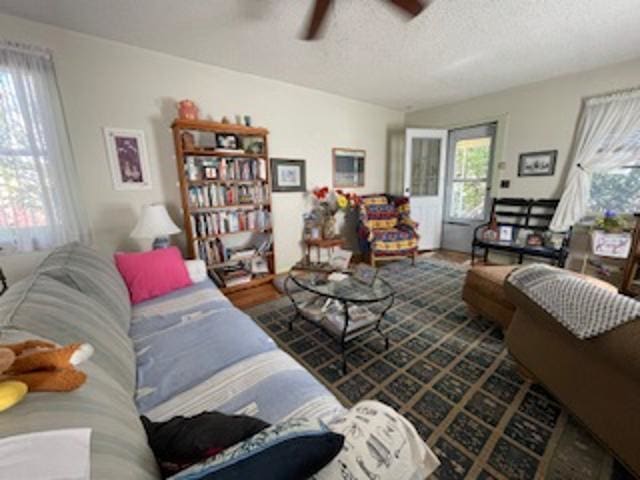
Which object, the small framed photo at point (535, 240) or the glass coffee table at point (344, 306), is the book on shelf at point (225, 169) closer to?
the glass coffee table at point (344, 306)

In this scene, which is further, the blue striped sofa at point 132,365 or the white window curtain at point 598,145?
the white window curtain at point 598,145

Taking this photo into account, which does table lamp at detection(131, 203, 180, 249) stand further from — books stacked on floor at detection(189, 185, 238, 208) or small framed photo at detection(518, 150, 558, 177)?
small framed photo at detection(518, 150, 558, 177)

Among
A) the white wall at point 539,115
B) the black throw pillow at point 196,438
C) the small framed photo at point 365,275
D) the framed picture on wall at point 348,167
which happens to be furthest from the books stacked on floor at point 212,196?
the white wall at point 539,115

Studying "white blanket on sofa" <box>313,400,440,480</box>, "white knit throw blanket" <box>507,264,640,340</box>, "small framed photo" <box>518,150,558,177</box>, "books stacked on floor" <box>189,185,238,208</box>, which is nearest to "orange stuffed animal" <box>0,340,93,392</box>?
"white blanket on sofa" <box>313,400,440,480</box>

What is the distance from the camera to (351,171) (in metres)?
4.12

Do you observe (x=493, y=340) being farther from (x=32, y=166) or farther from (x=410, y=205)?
(x=32, y=166)

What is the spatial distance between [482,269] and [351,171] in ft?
8.29

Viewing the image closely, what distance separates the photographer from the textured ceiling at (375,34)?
5.97 feet

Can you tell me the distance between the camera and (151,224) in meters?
2.22

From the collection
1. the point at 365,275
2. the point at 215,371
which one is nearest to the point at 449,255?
the point at 365,275

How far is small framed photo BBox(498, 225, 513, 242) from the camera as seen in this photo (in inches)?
140

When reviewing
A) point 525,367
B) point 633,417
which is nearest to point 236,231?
point 525,367

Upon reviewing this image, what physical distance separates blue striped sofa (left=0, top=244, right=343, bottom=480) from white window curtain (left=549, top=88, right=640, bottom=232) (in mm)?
3701

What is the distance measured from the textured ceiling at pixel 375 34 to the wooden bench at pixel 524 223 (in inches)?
59.3
